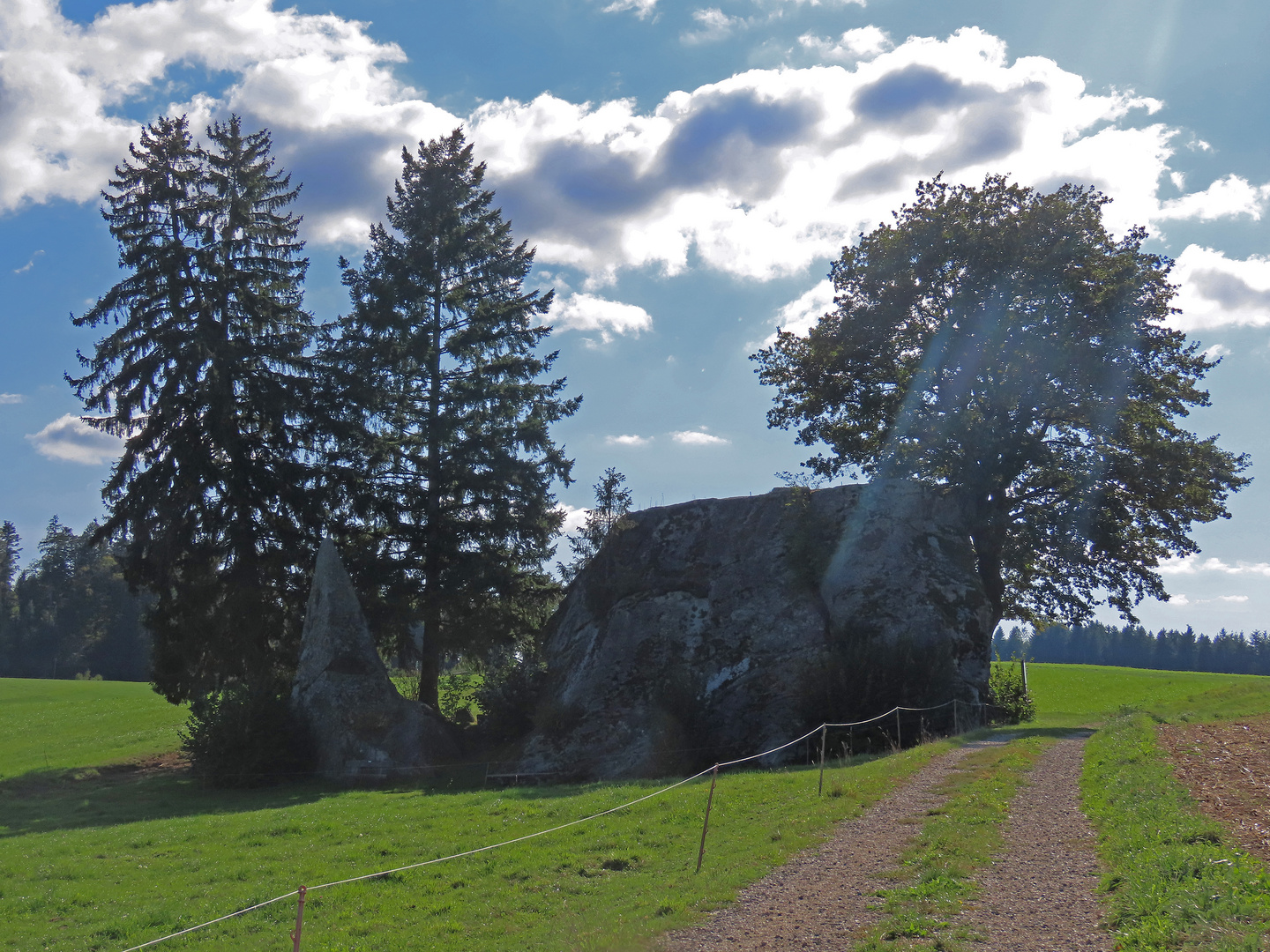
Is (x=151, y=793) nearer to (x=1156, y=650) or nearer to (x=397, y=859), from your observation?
(x=397, y=859)

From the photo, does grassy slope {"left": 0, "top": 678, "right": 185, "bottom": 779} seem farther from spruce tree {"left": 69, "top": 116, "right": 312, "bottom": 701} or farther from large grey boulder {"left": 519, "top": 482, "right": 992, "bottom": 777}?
large grey boulder {"left": 519, "top": 482, "right": 992, "bottom": 777}

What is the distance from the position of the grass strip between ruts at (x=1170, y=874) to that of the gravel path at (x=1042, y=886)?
0.19 m

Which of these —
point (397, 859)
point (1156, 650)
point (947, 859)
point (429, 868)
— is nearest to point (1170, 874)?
point (947, 859)

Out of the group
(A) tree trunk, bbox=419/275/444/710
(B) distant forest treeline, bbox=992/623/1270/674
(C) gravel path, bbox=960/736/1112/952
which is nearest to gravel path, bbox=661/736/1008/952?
(C) gravel path, bbox=960/736/1112/952

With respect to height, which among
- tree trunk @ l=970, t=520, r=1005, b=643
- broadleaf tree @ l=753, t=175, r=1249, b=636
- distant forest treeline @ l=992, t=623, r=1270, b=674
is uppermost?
broadleaf tree @ l=753, t=175, r=1249, b=636

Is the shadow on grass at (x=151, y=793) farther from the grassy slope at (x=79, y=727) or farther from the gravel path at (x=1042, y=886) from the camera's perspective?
the gravel path at (x=1042, y=886)

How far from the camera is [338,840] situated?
1322 cm

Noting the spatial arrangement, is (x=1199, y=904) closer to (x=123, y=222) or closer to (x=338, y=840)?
(x=338, y=840)

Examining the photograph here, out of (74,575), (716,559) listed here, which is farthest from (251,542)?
(74,575)

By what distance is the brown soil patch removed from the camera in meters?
8.91

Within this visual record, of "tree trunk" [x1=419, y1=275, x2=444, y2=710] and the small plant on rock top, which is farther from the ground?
"tree trunk" [x1=419, y1=275, x2=444, y2=710]

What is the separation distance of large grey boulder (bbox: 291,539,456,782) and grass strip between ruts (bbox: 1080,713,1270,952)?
1654 cm

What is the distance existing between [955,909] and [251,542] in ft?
81.2

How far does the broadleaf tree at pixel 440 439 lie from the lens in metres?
27.0
